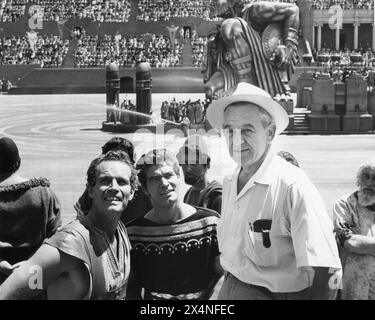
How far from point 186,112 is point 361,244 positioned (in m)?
25.8

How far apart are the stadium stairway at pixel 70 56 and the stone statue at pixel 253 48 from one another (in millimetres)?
33088

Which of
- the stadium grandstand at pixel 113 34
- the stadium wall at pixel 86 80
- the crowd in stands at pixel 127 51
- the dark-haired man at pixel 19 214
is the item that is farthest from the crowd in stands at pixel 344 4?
the dark-haired man at pixel 19 214

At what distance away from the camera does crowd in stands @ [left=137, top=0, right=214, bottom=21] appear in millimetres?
65062

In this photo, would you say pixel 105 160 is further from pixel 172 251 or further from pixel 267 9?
pixel 267 9

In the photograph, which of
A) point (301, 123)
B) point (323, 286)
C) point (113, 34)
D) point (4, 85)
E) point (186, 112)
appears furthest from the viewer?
point (113, 34)

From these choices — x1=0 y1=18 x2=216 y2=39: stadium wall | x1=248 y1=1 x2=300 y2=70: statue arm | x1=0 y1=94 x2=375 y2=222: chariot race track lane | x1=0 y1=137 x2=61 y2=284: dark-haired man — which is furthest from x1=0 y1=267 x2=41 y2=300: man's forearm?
x1=0 y1=18 x2=216 y2=39: stadium wall

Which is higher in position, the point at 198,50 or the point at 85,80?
the point at 198,50

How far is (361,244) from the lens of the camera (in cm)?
513

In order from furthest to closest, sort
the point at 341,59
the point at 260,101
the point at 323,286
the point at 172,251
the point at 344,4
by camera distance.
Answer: the point at 344,4
the point at 341,59
the point at 172,251
the point at 260,101
the point at 323,286

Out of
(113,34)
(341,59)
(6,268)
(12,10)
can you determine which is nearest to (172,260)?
(6,268)

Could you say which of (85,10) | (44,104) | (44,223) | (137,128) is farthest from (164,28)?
(44,223)

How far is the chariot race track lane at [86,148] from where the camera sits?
648 inches

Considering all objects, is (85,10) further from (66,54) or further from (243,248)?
(243,248)

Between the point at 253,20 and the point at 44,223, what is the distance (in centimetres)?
2192
